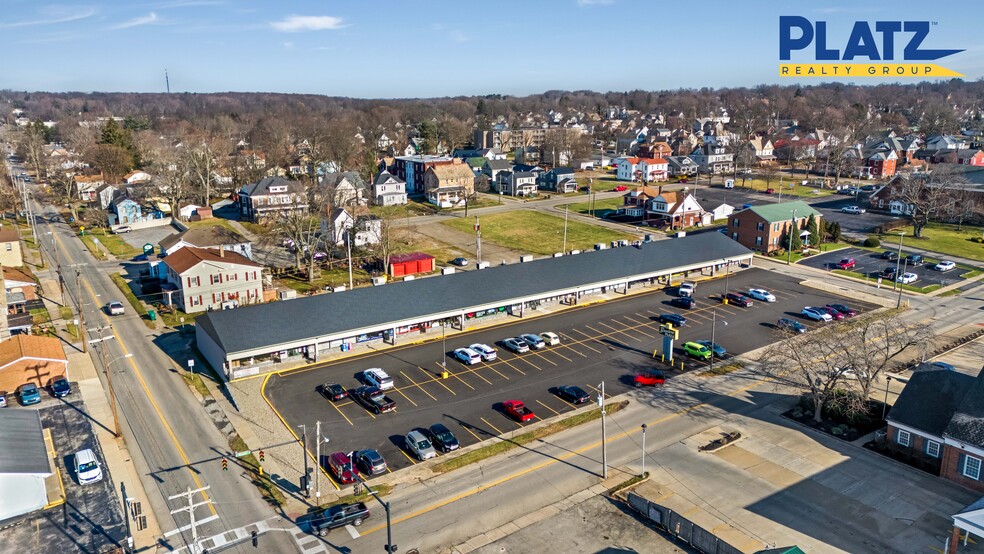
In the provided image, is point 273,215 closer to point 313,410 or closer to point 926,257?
point 313,410


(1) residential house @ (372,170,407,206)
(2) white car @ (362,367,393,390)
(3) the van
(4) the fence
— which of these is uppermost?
(1) residential house @ (372,170,407,206)

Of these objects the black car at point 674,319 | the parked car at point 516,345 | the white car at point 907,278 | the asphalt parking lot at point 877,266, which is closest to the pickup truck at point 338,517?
the parked car at point 516,345

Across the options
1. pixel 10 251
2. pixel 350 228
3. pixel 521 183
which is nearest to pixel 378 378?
pixel 350 228

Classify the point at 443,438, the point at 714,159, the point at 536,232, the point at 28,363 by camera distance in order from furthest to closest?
the point at 714,159 < the point at 536,232 < the point at 28,363 < the point at 443,438

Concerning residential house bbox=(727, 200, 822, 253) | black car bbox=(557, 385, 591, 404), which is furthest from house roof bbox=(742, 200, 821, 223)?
black car bbox=(557, 385, 591, 404)

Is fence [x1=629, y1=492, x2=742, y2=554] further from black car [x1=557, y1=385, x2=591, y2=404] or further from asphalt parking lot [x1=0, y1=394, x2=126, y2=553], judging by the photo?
asphalt parking lot [x1=0, y1=394, x2=126, y2=553]

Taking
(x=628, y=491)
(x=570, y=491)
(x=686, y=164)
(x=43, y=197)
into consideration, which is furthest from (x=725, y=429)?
(x=43, y=197)

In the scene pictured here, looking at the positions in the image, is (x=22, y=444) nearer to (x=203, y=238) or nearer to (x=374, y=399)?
(x=374, y=399)
